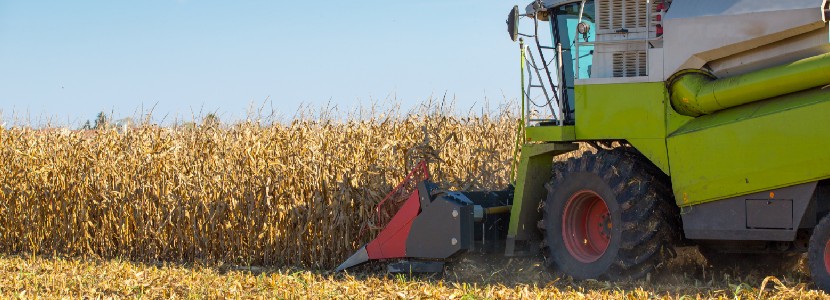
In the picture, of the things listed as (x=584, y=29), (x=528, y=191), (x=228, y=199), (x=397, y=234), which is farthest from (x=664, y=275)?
(x=228, y=199)

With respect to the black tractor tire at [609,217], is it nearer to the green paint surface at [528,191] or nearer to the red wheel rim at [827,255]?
the green paint surface at [528,191]

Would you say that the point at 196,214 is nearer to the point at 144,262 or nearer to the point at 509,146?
the point at 144,262

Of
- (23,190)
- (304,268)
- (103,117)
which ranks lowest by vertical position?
(304,268)

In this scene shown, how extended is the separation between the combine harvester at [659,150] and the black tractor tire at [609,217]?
10 millimetres

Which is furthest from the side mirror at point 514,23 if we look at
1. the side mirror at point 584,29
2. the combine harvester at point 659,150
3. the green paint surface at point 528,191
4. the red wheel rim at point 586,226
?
the red wheel rim at point 586,226

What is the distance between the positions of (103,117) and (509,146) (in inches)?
189

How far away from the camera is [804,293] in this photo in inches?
243

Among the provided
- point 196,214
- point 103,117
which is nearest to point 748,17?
point 196,214

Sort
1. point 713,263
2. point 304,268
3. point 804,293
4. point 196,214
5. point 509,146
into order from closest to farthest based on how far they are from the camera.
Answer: point 804,293, point 713,263, point 304,268, point 196,214, point 509,146

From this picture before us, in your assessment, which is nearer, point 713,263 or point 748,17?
point 748,17

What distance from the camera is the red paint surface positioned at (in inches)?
336

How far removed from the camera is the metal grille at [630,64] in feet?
24.4

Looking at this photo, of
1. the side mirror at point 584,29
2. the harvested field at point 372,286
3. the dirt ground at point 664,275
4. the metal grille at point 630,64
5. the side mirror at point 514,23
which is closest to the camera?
the harvested field at point 372,286

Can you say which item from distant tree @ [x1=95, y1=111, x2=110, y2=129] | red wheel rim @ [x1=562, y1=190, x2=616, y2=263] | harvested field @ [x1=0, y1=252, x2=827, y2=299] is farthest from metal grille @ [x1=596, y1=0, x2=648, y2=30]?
distant tree @ [x1=95, y1=111, x2=110, y2=129]
